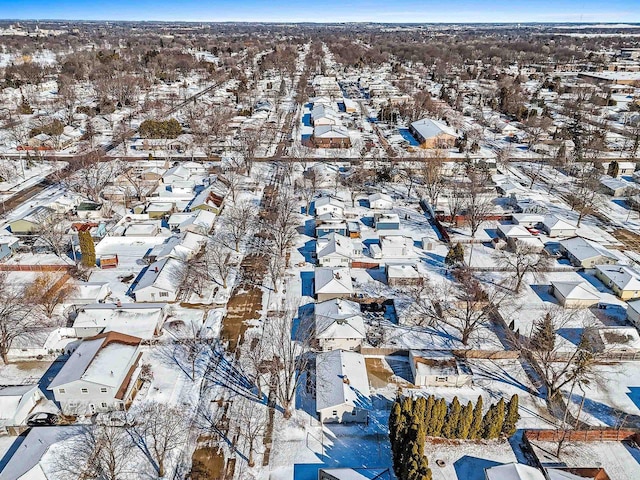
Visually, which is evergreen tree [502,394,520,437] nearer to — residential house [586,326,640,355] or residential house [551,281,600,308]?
residential house [586,326,640,355]

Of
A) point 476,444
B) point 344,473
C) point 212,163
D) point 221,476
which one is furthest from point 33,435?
point 212,163

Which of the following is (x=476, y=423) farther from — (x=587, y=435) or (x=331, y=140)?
(x=331, y=140)

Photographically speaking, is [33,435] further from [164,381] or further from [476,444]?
[476,444]

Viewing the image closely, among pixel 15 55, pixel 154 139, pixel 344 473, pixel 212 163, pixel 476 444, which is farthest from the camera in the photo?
pixel 15 55

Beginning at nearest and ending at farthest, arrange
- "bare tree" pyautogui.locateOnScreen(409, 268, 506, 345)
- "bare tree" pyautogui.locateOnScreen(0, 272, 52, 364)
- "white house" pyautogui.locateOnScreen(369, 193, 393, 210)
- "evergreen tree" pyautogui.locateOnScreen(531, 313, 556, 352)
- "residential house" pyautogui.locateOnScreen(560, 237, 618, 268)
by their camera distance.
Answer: "evergreen tree" pyautogui.locateOnScreen(531, 313, 556, 352)
"bare tree" pyautogui.locateOnScreen(0, 272, 52, 364)
"bare tree" pyautogui.locateOnScreen(409, 268, 506, 345)
"residential house" pyautogui.locateOnScreen(560, 237, 618, 268)
"white house" pyautogui.locateOnScreen(369, 193, 393, 210)

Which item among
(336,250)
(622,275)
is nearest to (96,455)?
(336,250)

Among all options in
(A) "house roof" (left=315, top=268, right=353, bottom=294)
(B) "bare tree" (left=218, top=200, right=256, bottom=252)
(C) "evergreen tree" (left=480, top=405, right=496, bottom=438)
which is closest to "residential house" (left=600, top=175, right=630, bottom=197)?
(A) "house roof" (left=315, top=268, right=353, bottom=294)
